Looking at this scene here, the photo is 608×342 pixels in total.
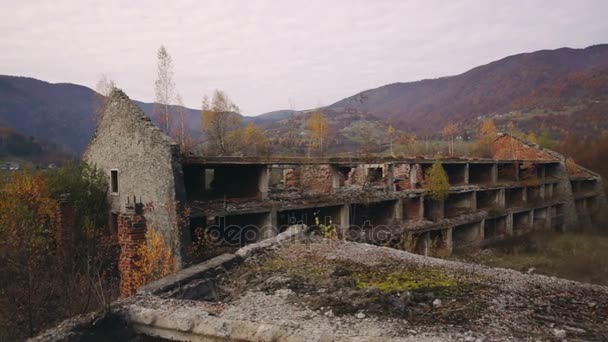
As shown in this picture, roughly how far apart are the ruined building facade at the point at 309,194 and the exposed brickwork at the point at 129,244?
1672 mm

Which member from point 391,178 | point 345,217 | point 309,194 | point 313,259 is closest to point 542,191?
point 391,178

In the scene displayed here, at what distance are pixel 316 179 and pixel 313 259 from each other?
1411 centimetres

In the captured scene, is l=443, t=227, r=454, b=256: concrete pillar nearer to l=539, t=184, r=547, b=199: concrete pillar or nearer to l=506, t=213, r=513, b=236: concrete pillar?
l=506, t=213, r=513, b=236: concrete pillar

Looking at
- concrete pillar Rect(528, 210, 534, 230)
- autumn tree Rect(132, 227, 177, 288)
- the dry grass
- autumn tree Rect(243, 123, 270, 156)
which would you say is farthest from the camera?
autumn tree Rect(243, 123, 270, 156)

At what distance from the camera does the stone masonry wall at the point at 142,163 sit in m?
12.8

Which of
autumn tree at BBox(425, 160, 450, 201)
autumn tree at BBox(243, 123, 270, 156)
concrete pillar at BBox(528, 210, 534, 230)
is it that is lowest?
concrete pillar at BBox(528, 210, 534, 230)

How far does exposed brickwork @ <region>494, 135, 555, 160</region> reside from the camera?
32.5m

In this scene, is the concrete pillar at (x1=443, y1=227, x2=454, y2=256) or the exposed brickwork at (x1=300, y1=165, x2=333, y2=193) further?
Answer: the concrete pillar at (x1=443, y1=227, x2=454, y2=256)

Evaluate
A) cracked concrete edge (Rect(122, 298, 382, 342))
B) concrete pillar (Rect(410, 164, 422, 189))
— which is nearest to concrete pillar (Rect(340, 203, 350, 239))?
concrete pillar (Rect(410, 164, 422, 189))

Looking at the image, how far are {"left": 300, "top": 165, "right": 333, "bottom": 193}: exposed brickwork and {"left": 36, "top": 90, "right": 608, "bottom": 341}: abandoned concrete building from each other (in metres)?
0.07

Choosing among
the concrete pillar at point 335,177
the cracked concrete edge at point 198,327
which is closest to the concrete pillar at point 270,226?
the concrete pillar at point 335,177

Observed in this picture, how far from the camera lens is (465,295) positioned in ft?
14.5

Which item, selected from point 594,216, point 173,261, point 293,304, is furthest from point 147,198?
point 594,216

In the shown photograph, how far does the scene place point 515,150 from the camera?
33.0 m
